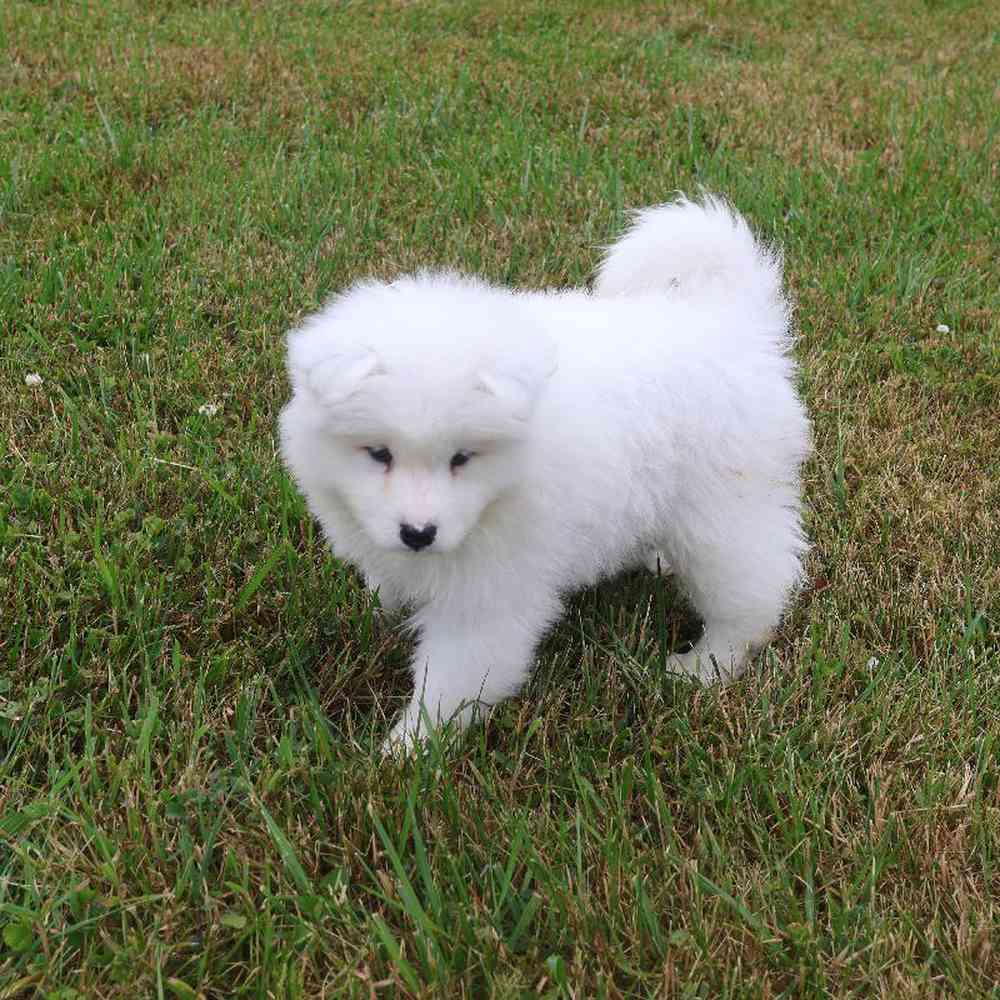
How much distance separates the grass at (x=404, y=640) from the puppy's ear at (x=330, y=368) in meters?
0.71

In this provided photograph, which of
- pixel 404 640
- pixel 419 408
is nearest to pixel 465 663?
pixel 404 640

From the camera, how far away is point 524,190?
4707 mm

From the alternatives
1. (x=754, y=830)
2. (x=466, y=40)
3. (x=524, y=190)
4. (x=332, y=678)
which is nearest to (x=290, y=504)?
(x=332, y=678)

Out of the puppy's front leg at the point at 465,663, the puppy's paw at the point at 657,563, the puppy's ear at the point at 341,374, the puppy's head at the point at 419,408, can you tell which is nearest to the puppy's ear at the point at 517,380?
the puppy's head at the point at 419,408

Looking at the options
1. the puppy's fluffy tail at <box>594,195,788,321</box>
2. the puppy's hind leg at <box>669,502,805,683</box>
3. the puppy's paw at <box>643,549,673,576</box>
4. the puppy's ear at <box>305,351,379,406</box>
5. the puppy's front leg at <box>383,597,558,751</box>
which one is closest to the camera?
the puppy's ear at <box>305,351,379,406</box>

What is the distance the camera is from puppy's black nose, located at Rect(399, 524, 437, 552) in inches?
73.6

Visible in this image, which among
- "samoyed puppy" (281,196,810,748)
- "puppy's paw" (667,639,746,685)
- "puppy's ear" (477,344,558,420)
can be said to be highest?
"puppy's ear" (477,344,558,420)

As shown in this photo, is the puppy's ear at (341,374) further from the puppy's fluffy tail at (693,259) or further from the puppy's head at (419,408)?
the puppy's fluffy tail at (693,259)

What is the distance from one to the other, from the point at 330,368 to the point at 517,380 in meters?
0.32

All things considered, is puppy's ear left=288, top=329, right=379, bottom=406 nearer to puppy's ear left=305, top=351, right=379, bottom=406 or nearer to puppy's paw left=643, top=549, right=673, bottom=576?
puppy's ear left=305, top=351, right=379, bottom=406

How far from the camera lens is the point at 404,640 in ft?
8.51

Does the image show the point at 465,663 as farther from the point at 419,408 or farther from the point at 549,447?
the point at 419,408

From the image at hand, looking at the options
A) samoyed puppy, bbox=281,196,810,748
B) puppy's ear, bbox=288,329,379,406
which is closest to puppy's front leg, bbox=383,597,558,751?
samoyed puppy, bbox=281,196,810,748

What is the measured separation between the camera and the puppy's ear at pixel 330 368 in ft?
5.99
